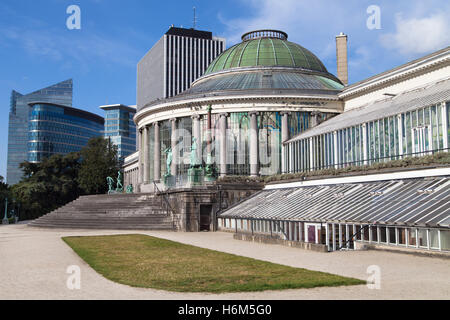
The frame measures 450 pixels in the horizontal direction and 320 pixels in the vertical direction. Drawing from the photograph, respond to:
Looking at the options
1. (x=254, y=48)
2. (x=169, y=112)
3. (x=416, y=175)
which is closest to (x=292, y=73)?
(x=254, y=48)

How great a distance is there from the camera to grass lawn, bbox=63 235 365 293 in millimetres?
14977

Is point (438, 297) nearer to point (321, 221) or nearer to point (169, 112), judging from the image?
point (321, 221)

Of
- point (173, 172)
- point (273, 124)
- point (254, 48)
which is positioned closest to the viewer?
point (273, 124)

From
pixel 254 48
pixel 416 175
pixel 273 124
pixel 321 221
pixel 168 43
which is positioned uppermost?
pixel 168 43

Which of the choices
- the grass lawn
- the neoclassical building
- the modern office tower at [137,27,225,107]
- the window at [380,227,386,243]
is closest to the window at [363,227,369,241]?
the window at [380,227,386,243]

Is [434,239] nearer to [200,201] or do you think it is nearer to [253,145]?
[200,201]

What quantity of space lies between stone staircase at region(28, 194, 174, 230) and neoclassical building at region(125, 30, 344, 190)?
20.6ft

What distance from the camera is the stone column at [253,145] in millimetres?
58528

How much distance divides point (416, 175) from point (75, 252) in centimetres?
2062

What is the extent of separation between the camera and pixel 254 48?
7031 centimetres

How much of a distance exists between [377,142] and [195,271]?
2461 cm

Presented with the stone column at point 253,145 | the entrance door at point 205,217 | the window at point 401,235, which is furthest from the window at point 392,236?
the stone column at point 253,145

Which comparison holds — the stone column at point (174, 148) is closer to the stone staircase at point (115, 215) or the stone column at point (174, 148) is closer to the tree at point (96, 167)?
the stone staircase at point (115, 215)

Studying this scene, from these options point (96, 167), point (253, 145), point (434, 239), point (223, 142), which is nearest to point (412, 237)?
point (434, 239)
